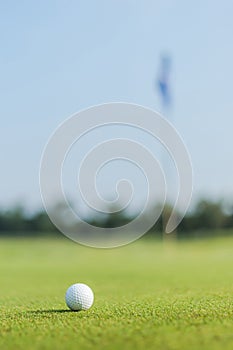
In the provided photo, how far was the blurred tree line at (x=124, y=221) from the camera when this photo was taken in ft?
182

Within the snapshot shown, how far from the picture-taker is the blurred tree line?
55562 mm

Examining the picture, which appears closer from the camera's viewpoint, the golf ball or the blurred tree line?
the golf ball

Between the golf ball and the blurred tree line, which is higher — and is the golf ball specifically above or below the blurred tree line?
above

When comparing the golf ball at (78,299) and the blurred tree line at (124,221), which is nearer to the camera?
the golf ball at (78,299)

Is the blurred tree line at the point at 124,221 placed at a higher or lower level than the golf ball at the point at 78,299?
lower

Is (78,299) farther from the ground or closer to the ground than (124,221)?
farther from the ground

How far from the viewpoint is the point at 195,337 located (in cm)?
431

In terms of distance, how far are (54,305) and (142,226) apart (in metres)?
45.9

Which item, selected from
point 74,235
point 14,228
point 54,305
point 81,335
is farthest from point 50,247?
point 81,335

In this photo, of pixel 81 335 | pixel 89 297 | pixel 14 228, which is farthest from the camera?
pixel 14 228

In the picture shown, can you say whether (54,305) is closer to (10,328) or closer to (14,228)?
(10,328)

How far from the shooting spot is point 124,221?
5634 cm

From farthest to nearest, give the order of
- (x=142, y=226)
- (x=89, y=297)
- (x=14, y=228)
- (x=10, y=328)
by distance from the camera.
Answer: (x=14, y=228) < (x=142, y=226) < (x=89, y=297) < (x=10, y=328)

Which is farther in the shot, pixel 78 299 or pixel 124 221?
pixel 124 221
